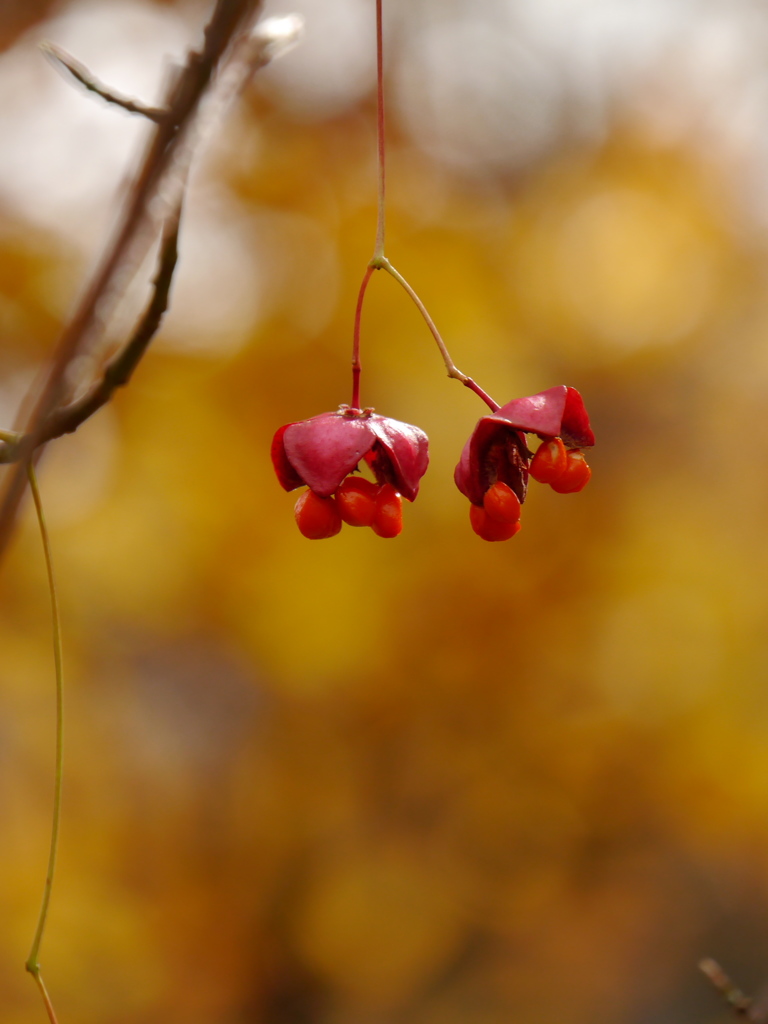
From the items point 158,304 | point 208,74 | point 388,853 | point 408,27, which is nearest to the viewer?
point 208,74

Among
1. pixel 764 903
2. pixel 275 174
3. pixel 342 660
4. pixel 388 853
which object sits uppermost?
pixel 275 174

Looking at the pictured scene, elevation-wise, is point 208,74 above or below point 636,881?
above

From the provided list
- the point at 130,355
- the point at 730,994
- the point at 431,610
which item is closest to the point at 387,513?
the point at 130,355

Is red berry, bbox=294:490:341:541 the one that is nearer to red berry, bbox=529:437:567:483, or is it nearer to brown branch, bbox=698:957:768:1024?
red berry, bbox=529:437:567:483

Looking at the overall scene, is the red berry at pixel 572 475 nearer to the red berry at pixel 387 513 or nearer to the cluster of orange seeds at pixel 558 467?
the cluster of orange seeds at pixel 558 467

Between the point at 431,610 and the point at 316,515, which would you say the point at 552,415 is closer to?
the point at 316,515

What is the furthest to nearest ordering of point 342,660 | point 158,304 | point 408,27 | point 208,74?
point 408,27 < point 342,660 < point 158,304 < point 208,74

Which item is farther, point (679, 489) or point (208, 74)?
point (679, 489)

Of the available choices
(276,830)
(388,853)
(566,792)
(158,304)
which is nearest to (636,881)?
(566,792)

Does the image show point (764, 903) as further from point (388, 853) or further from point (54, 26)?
point (54, 26)
